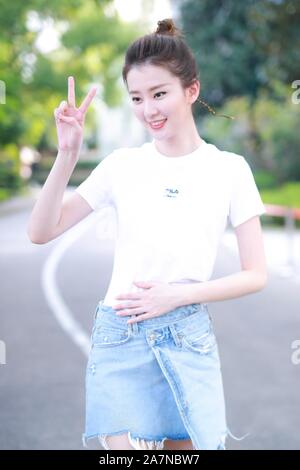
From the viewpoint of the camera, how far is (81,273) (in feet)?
44.1

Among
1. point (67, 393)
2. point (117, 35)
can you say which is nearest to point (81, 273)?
point (67, 393)

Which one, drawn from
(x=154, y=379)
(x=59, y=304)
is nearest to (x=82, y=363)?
(x=59, y=304)

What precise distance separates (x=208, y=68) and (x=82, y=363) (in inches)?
1133

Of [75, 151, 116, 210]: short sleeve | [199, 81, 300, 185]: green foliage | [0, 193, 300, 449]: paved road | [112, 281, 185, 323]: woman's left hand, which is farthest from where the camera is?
[199, 81, 300, 185]: green foliage

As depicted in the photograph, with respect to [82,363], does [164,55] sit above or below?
above

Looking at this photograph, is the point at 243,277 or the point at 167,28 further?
the point at 167,28

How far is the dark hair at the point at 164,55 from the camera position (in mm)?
2607

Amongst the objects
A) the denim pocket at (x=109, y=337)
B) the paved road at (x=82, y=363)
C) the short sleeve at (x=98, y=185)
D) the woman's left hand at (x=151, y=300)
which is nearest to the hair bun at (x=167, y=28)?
the short sleeve at (x=98, y=185)

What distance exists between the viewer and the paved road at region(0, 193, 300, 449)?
563cm

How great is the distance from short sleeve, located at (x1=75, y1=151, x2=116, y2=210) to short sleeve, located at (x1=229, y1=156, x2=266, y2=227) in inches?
15.0

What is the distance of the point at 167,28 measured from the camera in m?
2.76

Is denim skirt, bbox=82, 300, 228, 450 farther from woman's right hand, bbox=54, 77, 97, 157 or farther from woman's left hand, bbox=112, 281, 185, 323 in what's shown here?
woman's right hand, bbox=54, 77, 97, 157

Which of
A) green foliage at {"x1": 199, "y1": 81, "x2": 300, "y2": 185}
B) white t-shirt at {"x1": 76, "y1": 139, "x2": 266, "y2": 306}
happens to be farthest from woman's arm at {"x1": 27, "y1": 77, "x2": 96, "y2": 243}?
green foliage at {"x1": 199, "y1": 81, "x2": 300, "y2": 185}

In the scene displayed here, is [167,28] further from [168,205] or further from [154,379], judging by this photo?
[154,379]
